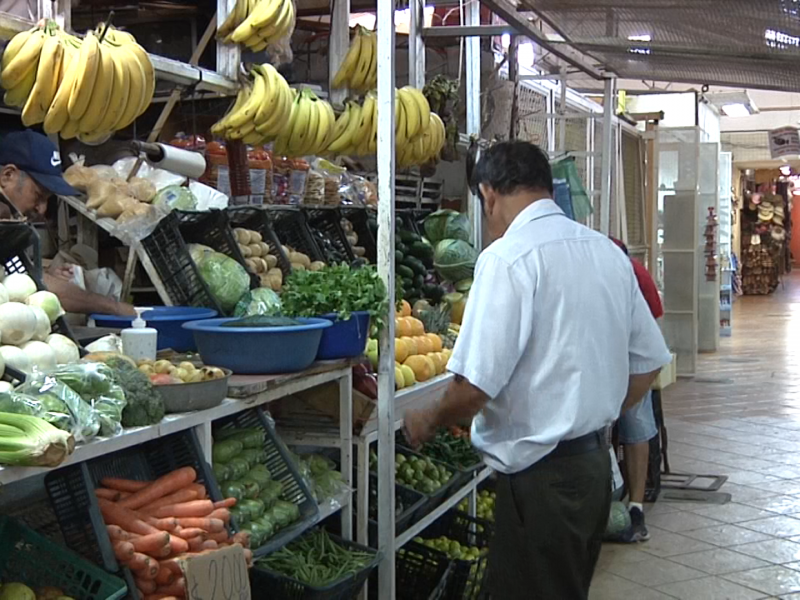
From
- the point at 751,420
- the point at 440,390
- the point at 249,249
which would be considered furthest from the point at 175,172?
the point at 751,420

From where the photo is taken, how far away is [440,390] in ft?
14.8

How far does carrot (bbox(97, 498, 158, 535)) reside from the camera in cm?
247

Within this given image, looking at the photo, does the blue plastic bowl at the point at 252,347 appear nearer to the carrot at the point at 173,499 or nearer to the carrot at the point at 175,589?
the carrot at the point at 173,499

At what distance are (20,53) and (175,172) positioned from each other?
47.6 inches

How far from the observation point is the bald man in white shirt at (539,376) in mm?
2725

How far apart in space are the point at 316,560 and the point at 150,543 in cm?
98

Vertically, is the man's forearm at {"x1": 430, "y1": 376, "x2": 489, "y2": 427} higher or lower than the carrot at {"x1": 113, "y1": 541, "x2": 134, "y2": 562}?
higher

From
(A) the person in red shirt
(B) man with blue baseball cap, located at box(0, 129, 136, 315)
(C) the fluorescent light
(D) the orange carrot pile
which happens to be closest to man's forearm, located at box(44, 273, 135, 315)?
(B) man with blue baseball cap, located at box(0, 129, 136, 315)

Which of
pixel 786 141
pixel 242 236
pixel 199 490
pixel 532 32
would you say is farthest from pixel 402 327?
pixel 786 141

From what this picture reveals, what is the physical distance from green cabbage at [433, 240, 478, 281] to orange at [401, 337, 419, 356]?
3.35ft

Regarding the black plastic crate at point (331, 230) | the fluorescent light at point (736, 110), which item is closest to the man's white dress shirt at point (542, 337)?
the black plastic crate at point (331, 230)

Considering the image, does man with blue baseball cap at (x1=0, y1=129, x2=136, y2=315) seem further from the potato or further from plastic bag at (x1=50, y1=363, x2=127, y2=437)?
plastic bag at (x1=50, y1=363, x2=127, y2=437)

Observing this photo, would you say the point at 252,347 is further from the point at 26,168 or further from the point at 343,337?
the point at 26,168

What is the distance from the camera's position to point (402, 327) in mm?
4516
